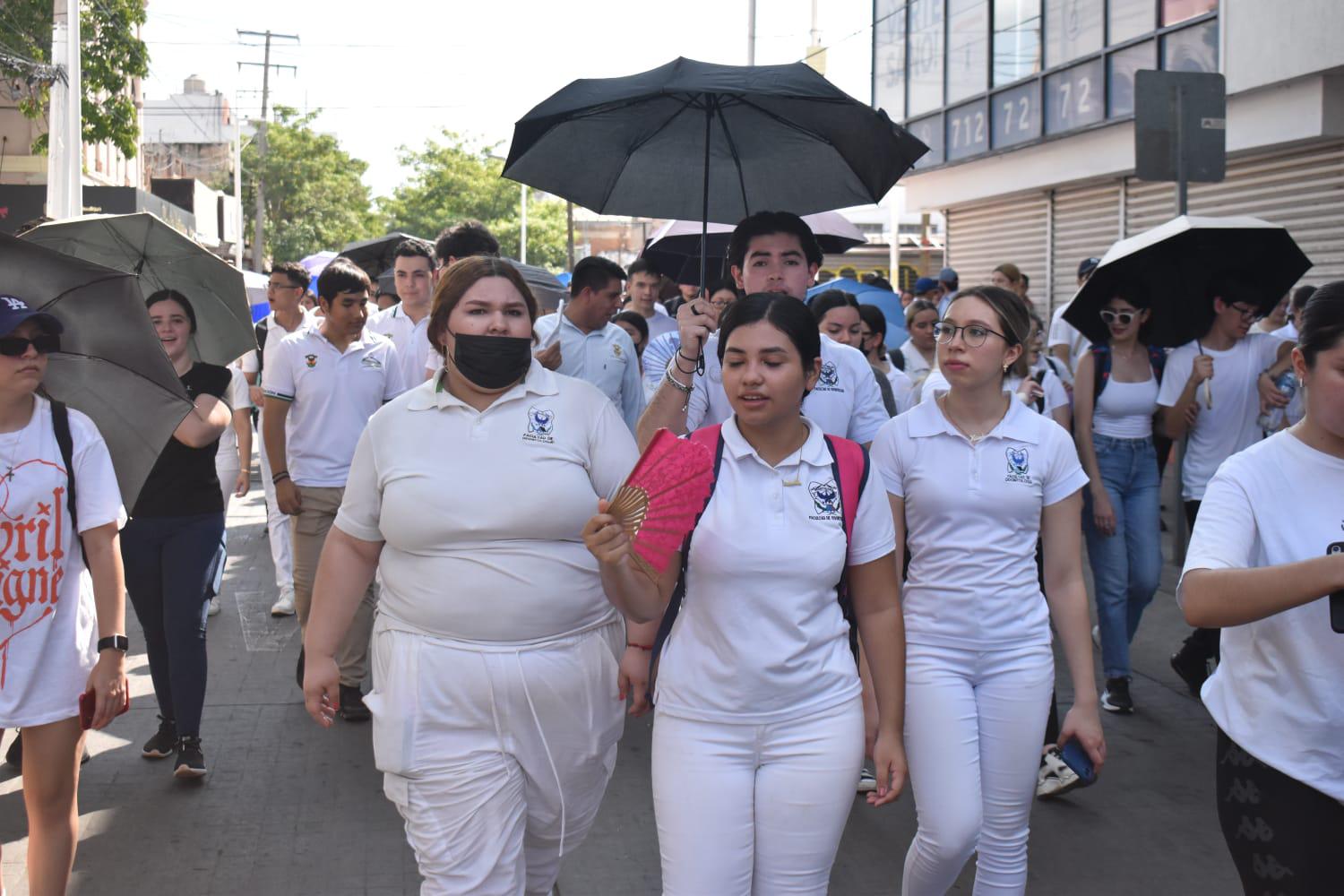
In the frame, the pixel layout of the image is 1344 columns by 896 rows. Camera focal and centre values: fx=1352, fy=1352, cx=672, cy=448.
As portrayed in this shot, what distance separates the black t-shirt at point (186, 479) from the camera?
235 inches

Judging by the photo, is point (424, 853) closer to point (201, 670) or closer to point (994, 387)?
point (994, 387)

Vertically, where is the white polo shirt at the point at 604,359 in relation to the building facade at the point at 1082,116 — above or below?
below

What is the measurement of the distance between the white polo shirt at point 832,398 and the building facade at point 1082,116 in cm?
786

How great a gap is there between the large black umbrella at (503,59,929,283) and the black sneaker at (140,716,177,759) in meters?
3.04

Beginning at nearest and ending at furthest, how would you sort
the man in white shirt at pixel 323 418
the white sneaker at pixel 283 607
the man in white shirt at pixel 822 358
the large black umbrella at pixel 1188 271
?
the man in white shirt at pixel 822 358 → the large black umbrella at pixel 1188 271 → the man in white shirt at pixel 323 418 → the white sneaker at pixel 283 607

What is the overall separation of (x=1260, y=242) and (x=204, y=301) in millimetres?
5252

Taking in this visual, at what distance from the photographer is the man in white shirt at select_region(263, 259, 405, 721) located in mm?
7004

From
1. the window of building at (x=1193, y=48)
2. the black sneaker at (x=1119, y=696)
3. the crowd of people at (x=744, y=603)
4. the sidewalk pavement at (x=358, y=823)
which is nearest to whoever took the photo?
the crowd of people at (x=744, y=603)

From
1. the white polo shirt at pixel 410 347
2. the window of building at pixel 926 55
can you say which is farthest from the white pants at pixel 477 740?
the window of building at pixel 926 55

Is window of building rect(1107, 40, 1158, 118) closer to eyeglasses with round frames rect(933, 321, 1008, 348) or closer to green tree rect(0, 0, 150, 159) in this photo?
eyeglasses with round frames rect(933, 321, 1008, 348)

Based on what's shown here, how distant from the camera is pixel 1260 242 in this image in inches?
277

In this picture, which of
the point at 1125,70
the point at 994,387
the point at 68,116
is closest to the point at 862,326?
the point at 994,387

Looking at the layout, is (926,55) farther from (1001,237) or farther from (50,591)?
(50,591)

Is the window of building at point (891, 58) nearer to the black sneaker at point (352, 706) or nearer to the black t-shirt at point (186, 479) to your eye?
the black sneaker at point (352, 706)
